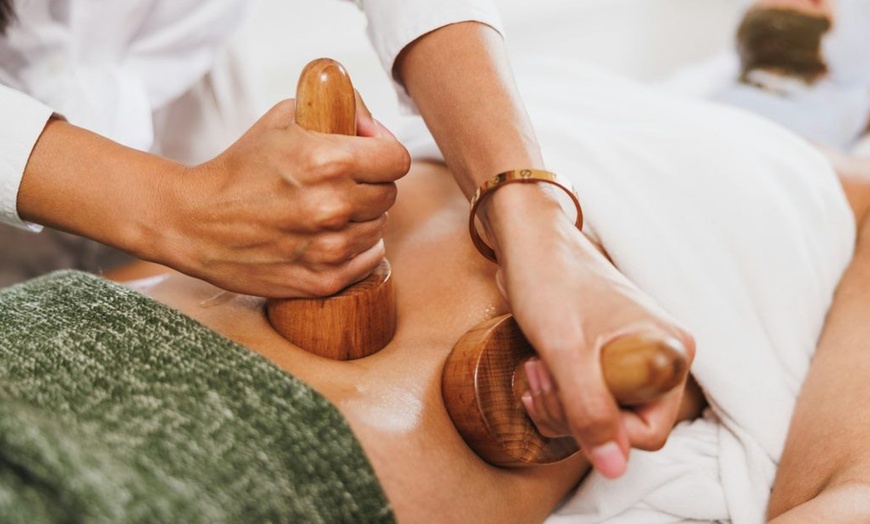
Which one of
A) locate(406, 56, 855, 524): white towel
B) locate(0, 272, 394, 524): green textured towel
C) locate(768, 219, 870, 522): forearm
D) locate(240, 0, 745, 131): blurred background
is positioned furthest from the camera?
locate(240, 0, 745, 131): blurred background

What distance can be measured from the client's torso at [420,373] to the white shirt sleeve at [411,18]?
0.60 ft

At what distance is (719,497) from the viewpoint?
30.7 inches

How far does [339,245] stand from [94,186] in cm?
22

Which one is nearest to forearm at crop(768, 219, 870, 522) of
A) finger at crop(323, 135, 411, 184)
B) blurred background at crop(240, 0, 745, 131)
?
finger at crop(323, 135, 411, 184)

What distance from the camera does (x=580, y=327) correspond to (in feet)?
1.78

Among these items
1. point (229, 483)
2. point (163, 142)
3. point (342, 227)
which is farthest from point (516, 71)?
point (229, 483)

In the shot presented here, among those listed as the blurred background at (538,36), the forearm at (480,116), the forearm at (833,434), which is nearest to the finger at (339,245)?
the forearm at (480,116)

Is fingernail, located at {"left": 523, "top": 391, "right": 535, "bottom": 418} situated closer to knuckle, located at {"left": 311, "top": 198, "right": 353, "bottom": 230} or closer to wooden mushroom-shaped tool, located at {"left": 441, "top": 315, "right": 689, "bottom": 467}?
wooden mushroom-shaped tool, located at {"left": 441, "top": 315, "right": 689, "bottom": 467}

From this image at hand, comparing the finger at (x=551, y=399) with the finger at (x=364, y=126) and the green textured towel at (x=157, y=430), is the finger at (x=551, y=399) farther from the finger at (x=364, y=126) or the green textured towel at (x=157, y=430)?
the finger at (x=364, y=126)

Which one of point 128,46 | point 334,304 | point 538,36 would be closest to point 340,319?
point 334,304

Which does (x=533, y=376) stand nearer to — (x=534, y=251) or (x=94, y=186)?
(x=534, y=251)

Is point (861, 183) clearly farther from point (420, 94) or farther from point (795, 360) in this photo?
point (420, 94)

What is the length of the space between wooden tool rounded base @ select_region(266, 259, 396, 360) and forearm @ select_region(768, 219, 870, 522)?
376 millimetres

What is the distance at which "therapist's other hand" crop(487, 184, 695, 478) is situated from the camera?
0.53m
